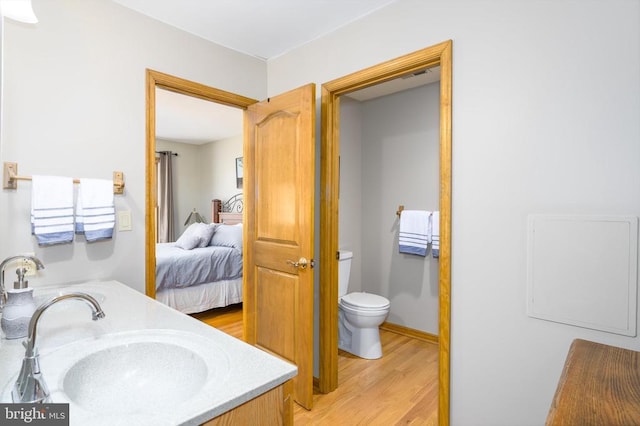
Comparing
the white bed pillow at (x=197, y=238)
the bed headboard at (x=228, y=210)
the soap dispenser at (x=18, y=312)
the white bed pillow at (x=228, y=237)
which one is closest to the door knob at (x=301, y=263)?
the soap dispenser at (x=18, y=312)

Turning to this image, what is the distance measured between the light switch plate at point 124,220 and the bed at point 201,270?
65.4 inches

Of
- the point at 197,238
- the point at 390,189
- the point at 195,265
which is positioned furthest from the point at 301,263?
the point at 197,238

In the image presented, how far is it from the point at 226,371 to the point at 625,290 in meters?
1.45

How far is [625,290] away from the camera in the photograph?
130 cm

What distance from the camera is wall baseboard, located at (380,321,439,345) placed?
3.21m

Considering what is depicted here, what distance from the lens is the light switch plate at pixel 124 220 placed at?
78.4 inches

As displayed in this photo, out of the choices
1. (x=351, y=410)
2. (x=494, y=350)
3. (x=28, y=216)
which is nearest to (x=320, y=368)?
(x=351, y=410)

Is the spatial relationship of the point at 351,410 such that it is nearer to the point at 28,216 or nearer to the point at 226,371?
the point at 226,371

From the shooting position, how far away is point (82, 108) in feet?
6.10

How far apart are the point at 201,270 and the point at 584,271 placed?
3.47 metres

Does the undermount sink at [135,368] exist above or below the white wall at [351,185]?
below

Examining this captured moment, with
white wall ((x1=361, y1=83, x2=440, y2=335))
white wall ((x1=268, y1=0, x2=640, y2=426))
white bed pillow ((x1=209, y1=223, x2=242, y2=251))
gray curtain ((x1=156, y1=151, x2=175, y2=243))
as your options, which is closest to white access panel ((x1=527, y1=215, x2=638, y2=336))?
white wall ((x1=268, y1=0, x2=640, y2=426))

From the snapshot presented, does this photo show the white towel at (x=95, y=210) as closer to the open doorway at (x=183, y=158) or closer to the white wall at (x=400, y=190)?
the open doorway at (x=183, y=158)

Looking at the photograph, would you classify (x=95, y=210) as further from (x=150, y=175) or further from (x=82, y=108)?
(x=82, y=108)
